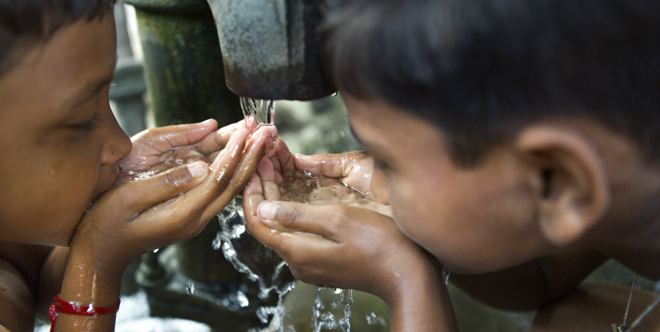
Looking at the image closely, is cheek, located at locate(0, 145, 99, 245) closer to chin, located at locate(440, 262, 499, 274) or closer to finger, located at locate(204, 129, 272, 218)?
finger, located at locate(204, 129, 272, 218)

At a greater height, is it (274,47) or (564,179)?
(274,47)

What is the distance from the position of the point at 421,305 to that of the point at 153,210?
839mm

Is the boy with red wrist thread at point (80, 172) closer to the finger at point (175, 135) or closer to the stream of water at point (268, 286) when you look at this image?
the finger at point (175, 135)

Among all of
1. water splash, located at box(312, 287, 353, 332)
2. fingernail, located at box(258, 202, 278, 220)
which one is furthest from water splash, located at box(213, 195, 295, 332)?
fingernail, located at box(258, 202, 278, 220)

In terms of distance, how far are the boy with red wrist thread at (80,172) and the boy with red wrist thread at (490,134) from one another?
406mm

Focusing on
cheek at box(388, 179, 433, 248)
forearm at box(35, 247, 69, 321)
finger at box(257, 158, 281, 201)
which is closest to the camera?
cheek at box(388, 179, 433, 248)

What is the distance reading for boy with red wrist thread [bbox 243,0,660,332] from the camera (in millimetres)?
958

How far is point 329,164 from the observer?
6.34ft

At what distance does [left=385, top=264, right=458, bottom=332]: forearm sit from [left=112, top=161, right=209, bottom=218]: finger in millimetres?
694

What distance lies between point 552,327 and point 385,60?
1.16 metres

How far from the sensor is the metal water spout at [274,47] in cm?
120

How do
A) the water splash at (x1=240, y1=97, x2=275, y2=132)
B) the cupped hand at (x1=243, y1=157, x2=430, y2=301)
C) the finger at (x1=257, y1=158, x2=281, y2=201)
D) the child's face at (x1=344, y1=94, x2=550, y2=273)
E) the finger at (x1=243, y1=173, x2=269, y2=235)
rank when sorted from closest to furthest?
the child's face at (x1=344, y1=94, x2=550, y2=273), the cupped hand at (x1=243, y1=157, x2=430, y2=301), the finger at (x1=243, y1=173, x2=269, y2=235), the finger at (x1=257, y1=158, x2=281, y2=201), the water splash at (x1=240, y1=97, x2=275, y2=132)

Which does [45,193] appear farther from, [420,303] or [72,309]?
[420,303]

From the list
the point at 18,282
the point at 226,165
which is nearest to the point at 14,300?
the point at 18,282
